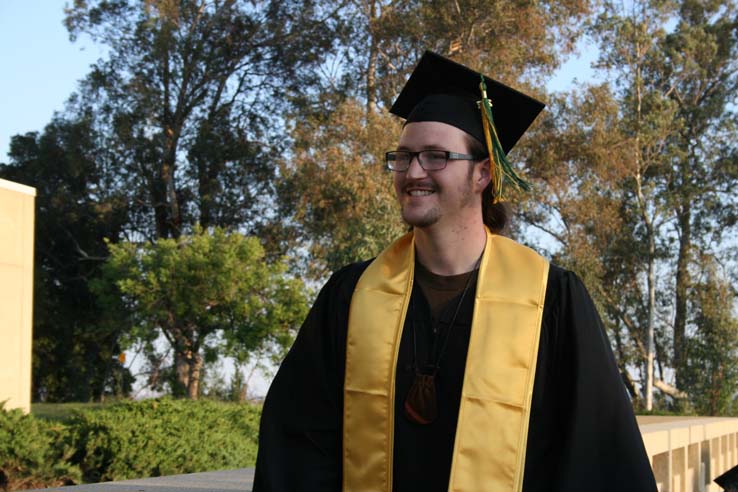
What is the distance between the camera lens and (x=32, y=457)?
7.53m

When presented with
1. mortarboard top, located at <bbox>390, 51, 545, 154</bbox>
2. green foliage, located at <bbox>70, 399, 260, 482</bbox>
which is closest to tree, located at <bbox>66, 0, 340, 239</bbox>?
green foliage, located at <bbox>70, 399, 260, 482</bbox>

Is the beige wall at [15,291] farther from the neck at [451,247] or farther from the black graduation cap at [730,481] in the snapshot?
the neck at [451,247]

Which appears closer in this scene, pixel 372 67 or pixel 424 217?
pixel 424 217

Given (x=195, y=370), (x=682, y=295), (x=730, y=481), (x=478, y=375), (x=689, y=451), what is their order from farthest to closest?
(x=682, y=295) → (x=195, y=370) → (x=689, y=451) → (x=730, y=481) → (x=478, y=375)

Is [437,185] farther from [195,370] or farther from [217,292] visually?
[195,370]

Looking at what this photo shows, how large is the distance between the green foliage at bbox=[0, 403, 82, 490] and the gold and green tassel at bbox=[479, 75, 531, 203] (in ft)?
19.3

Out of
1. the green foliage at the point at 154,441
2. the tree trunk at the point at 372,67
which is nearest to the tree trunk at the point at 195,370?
the tree trunk at the point at 372,67

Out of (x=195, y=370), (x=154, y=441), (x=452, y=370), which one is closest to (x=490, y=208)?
(x=452, y=370)

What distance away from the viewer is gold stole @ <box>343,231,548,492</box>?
2.38 metres

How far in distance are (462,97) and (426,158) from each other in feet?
1.11

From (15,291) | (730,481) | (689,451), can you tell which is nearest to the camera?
(730,481)

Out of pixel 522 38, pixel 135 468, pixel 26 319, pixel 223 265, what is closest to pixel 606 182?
pixel 522 38

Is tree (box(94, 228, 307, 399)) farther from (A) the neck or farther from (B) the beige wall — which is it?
(A) the neck

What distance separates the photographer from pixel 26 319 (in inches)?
479
